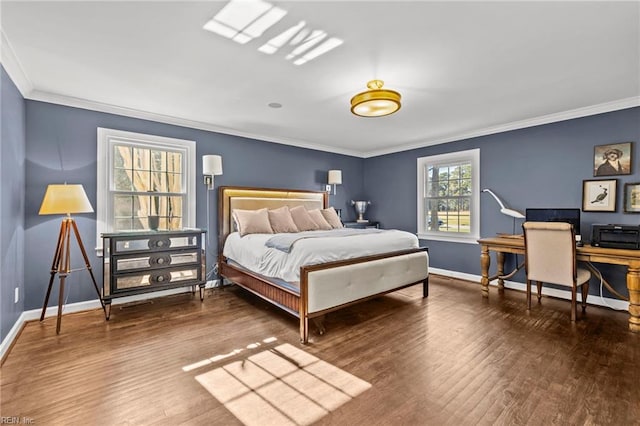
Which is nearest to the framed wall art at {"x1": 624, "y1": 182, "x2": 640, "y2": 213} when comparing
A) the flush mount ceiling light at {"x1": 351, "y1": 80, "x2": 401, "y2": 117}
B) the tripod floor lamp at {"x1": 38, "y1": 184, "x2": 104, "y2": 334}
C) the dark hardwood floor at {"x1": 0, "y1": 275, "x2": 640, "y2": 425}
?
the dark hardwood floor at {"x1": 0, "y1": 275, "x2": 640, "y2": 425}

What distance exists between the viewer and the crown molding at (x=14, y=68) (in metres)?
2.25

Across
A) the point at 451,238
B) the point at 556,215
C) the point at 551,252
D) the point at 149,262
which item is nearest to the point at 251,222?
the point at 149,262

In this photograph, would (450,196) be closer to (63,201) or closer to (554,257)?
(554,257)

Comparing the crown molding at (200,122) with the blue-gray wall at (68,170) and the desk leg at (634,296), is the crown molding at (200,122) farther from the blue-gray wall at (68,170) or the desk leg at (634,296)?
the desk leg at (634,296)

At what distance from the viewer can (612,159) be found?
3.53 metres

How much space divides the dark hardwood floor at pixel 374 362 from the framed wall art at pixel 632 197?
1.25 metres

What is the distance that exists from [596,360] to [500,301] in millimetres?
1502

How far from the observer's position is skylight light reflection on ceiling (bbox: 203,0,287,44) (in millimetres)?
1843

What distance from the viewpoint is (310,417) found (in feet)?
5.52

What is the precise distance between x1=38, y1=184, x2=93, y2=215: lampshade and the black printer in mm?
5548

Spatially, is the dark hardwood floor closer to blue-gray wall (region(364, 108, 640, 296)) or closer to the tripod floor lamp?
the tripod floor lamp

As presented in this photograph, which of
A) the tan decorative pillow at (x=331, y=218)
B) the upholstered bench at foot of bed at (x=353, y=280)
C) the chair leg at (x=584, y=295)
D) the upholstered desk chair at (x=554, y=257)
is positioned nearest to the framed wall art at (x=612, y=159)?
the upholstered desk chair at (x=554, y=257)

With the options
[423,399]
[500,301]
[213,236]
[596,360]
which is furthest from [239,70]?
[500,301]

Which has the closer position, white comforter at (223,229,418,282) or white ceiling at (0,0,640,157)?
white ceiling at (0,0,640,157)
